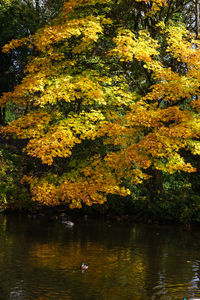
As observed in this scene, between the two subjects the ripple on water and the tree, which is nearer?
the ripple on water

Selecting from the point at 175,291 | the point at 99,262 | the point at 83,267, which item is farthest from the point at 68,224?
the point at 175,291

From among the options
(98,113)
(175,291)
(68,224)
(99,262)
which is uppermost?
(98,113)

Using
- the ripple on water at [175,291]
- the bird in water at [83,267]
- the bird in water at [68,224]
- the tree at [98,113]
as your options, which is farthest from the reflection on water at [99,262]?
the tree at [98,113]

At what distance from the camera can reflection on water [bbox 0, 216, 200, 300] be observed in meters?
8.45

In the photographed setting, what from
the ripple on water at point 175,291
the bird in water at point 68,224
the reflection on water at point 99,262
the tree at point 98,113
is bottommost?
the ripple on water at point 175,291

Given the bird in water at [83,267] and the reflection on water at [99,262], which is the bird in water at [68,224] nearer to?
the reflection on water at [99,262]

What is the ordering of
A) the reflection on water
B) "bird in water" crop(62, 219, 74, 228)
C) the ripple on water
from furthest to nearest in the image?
"bird in water" crop(62, 219, 74, 228), the reflection on water, the ripple on water

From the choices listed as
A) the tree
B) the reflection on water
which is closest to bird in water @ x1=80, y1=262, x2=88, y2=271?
the reflection on water

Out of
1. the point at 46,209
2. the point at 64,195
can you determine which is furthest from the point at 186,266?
the point at 46,209

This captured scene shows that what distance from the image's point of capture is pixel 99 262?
36.1 feet

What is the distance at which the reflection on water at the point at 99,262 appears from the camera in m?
8.45

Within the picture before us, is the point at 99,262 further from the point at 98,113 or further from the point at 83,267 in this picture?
the point at 98,113

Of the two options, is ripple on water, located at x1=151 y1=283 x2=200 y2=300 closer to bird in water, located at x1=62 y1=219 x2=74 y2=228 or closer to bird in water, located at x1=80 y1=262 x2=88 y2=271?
bird in water, located at x1=80 y1=262 x2=88 y2=271

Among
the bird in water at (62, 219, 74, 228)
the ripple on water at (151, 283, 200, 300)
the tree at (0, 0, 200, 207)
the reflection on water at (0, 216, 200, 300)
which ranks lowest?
the ripple on water at (151, 283, 200, 300)
